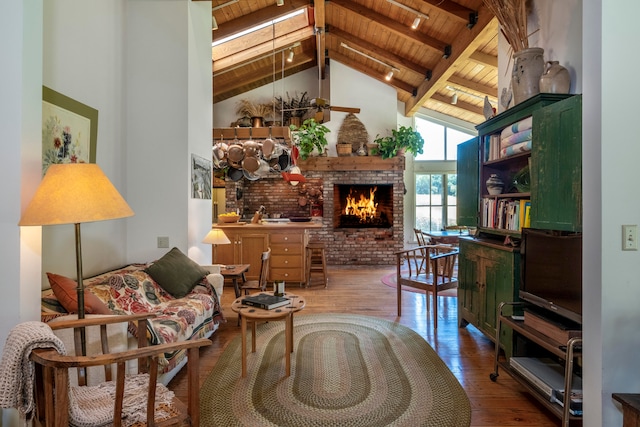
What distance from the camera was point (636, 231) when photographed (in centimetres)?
154

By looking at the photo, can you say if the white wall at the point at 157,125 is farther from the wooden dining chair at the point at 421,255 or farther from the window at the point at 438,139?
the window at the point at 438,139

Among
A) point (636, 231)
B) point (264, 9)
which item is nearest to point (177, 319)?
point (636, 231)

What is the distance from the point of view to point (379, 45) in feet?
20.4

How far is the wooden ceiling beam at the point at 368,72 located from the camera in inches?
283

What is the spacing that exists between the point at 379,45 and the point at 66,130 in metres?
5.33

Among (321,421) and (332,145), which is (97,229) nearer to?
(321,421)

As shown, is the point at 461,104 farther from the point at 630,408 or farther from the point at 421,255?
the point at 630,408

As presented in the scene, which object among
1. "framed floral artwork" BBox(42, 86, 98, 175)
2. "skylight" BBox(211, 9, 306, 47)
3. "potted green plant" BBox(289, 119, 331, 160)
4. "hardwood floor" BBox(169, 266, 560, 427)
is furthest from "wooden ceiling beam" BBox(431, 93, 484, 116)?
"framed floral artwork" BBox(42, 86, 98, 175)

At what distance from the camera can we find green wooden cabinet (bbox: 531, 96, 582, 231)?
1922mm

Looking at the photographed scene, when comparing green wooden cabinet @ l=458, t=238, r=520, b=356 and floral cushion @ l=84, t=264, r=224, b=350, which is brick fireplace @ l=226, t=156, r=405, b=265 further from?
floral cushion @ l=84, t=264, r=224, b=350

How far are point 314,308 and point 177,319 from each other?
1.93m

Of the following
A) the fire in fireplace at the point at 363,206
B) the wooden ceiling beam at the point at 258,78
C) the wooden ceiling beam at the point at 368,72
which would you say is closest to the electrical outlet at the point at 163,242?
the fire in fireplace at the point at 363,206

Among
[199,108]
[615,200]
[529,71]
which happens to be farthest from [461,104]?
[615,200]

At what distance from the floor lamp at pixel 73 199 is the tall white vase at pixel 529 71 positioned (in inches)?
110
